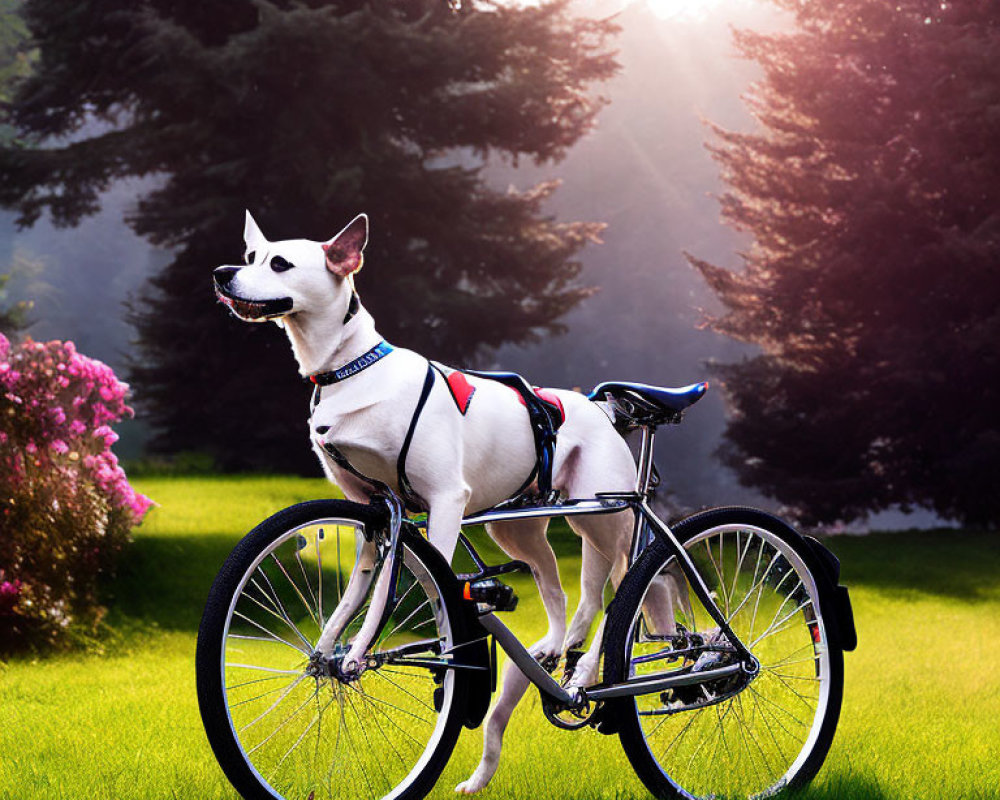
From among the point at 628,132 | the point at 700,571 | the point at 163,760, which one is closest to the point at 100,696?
the point at 163,760

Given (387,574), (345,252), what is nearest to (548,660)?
(387,574)

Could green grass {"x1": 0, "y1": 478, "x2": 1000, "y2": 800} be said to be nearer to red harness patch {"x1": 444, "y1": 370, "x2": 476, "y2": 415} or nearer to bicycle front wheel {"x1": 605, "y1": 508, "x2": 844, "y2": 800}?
bicycle front wheel {"x1": 605, "y1": 508, "x2": 844, "y2": 800}

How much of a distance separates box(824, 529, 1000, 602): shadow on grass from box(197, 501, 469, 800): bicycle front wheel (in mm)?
9349

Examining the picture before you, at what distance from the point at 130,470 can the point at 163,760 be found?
528 inches

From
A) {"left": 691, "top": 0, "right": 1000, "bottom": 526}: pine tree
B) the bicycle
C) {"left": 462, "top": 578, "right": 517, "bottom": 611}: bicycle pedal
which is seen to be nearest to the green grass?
the bicycle

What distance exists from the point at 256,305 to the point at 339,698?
1.15 meters

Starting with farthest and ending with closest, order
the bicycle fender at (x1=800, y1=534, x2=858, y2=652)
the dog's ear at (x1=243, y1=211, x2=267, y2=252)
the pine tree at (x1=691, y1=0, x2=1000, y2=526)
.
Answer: the pine tree at (x1=691, y1=0, x2=1000, y2=526) < the bicycle fender at (x1=800, y1=534, x2=858, y2=652) < the dog's ear at (x1=243, y1=211, x2=267, y2=252)

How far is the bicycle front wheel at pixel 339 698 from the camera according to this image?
3.12 metres

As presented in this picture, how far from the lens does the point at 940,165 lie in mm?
16469

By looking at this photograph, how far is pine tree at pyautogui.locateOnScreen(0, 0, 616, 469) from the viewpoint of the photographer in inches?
708

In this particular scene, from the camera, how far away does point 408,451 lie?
3.30 m

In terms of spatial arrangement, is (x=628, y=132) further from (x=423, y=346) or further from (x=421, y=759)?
(x=421, y=759)

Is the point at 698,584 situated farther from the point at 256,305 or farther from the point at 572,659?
the point at 256,305

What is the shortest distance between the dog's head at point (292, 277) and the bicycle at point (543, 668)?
0.56m
